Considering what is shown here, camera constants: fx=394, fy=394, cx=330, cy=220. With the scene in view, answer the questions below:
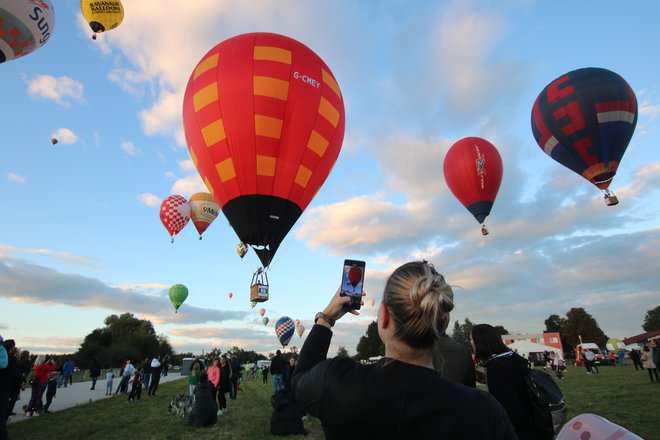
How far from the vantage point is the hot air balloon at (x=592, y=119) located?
54.4 feet

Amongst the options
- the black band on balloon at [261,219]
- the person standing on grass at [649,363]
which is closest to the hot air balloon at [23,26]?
the black band on balloon at [261,219]

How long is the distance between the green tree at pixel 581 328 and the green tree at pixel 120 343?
2699 inches

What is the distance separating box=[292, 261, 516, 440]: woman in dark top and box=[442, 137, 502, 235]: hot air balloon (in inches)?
725

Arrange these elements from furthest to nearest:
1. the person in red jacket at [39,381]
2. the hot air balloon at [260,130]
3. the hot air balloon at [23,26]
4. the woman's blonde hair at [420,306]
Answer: the hot air balloon at [23,26] < the hot air balloon at [260,130] < the person in red jacket at [39,381] < the woman's blonde hair at [420,306]

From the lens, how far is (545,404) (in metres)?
2.82

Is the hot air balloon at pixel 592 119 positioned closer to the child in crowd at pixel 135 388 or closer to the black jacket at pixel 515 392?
the black jacket at pixel 515 392

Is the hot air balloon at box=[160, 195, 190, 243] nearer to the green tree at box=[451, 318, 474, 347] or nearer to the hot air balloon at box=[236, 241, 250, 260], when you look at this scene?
the hot air balloon at box=[236, 241, 250, 260]

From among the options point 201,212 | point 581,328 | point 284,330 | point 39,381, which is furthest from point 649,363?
point 581,328

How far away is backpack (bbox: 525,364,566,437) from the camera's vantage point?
2805 mm

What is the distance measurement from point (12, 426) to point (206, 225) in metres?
15.5

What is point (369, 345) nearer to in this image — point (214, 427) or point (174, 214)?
point (174, 214)

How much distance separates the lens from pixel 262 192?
435 inches

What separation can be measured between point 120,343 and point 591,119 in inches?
2901

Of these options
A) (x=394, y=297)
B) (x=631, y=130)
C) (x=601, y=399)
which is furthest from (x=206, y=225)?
(x=394, y=297)
